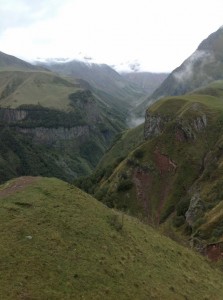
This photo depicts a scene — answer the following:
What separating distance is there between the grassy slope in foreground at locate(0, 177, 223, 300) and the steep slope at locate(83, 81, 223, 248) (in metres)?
74.4

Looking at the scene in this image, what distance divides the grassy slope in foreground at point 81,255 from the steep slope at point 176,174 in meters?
74.4

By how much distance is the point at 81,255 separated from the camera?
44.3 meters

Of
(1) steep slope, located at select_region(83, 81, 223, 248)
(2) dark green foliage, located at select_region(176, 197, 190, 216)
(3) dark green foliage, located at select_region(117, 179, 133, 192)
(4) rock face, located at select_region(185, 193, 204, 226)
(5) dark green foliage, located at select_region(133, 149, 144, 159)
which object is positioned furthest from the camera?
(5) dark green foliage, located at select_region(133, 149, 144, 159)

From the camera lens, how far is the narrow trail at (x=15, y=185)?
55.9 metres

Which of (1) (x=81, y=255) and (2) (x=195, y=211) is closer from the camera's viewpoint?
(1) (x=81, y=255)

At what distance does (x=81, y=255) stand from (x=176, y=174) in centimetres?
12631

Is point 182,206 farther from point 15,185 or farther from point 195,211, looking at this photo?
point 15,185

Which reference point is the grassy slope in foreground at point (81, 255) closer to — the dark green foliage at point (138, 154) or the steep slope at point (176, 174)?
the steep slope at point (176, 174)

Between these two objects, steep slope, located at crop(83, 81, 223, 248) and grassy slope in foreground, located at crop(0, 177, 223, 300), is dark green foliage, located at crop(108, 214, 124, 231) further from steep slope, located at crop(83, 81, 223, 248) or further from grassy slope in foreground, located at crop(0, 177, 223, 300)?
steep slope, located at crop(83, 81, 223, 248)

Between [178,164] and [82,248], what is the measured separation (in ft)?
422

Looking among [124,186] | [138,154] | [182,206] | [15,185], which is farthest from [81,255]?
[138,154]

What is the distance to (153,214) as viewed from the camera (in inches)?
5979

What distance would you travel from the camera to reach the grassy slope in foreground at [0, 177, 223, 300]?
39.6m

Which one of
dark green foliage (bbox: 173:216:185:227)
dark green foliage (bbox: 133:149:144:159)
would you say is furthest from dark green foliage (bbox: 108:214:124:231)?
dark green foliage (bbox: 133:149:144:159)
